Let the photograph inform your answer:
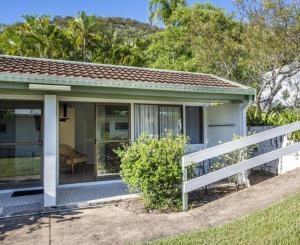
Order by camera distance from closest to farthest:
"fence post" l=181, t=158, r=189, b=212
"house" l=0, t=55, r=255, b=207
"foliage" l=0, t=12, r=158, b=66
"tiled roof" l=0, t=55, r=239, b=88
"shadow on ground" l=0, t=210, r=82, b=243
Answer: "shadow on ground" l=0, t=210, r=82, b=243, "fence post" l=181, t=158, r=189, b=212, "house" l=0, t=55, r=255, b=207, "tiled roof" l=0, t=55, r=239, b=88, "foliage" l=0, t=12, r=158, b=66

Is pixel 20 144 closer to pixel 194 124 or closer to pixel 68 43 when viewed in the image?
pixel 194 124

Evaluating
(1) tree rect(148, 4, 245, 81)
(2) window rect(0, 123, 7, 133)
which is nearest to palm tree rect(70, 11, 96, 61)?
(1) tree rect(148, 4, 245, 81)

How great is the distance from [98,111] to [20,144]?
7.66ft

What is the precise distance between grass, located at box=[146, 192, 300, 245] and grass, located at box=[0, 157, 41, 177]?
4994 mm

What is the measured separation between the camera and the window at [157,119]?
960cm

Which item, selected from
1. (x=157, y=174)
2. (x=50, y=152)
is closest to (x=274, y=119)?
(x=157, y=174)

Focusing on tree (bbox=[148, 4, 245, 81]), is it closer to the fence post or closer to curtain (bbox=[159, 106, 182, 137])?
curtain (bbox=[159, 106, 182, 137])

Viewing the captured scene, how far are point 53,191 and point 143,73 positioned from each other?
4.81 metres

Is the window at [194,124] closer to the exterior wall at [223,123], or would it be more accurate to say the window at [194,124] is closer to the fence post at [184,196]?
the exterior wall at [223,123]

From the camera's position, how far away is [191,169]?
7.14 meters

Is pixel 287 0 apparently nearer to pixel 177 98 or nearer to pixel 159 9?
pixel 177 98

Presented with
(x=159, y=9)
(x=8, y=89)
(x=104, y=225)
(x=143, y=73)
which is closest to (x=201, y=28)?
(x=143, y=73)

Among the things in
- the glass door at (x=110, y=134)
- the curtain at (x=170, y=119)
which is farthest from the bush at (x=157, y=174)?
the curtain at (x=170, y=119)

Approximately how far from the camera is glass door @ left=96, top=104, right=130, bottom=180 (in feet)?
30.3
